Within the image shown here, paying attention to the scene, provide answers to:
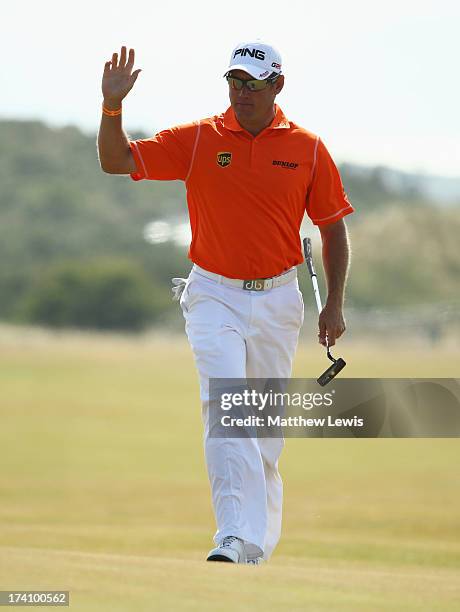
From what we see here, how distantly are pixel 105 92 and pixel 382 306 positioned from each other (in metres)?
96.1

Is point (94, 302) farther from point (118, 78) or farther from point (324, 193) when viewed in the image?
point (118, 78)

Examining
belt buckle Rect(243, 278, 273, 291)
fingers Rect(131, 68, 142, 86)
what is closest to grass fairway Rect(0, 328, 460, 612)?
belt buckle Rect(243, 278, 273, 291)

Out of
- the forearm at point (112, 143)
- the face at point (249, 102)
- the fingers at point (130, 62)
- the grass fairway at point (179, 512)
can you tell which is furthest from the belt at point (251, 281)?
the grass fairway at point (179, 512)

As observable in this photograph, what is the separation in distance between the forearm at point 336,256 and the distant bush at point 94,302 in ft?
269

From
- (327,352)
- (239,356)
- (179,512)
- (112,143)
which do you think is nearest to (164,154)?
(112,143)

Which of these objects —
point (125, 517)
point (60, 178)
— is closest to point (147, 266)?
point (60, 178)

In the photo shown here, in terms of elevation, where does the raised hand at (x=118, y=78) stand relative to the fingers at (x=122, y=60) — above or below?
below

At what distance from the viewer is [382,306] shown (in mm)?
102375

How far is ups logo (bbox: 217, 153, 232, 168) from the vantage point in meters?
7.14

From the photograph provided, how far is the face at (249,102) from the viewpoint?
718 centimetres

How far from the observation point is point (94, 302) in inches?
3617

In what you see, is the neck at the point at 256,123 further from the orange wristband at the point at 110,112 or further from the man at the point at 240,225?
the orange wristband at the point at 110,112

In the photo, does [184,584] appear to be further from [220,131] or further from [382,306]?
[382,306]

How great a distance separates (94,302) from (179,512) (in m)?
77.3
